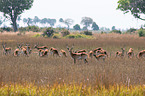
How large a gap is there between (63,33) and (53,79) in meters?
35.8

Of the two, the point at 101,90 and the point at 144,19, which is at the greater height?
the point at 144,19

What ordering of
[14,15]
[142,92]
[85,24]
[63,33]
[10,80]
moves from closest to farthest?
[142,92] < [10,80] < [63,33] < [14,15] < [85,24]

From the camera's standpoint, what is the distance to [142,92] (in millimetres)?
6758

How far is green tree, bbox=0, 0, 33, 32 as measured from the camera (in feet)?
241

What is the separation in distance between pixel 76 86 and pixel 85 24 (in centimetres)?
18576

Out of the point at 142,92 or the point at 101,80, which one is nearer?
the point at 142,92

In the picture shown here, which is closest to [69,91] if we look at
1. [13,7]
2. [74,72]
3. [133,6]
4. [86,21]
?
[74,72]

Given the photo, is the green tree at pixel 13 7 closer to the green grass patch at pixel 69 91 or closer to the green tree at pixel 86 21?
the green grass patch at pixel 69 91

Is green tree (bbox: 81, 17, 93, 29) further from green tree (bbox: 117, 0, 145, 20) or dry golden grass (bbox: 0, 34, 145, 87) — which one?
dry golden grass (bbox: 0, 34, 145, 87)

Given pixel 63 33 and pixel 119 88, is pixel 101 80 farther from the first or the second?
pixel 63 33

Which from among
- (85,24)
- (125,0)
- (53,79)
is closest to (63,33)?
(125,0)

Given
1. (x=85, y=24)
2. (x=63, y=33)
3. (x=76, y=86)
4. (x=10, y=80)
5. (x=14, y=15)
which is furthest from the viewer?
(x=85, y=24)

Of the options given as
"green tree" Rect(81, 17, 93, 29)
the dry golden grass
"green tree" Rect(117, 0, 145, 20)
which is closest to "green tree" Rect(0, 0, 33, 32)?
"green tree" Rect(117, 0, 145, 20)

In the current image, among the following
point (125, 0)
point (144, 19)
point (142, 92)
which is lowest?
→ point (142, 92)
